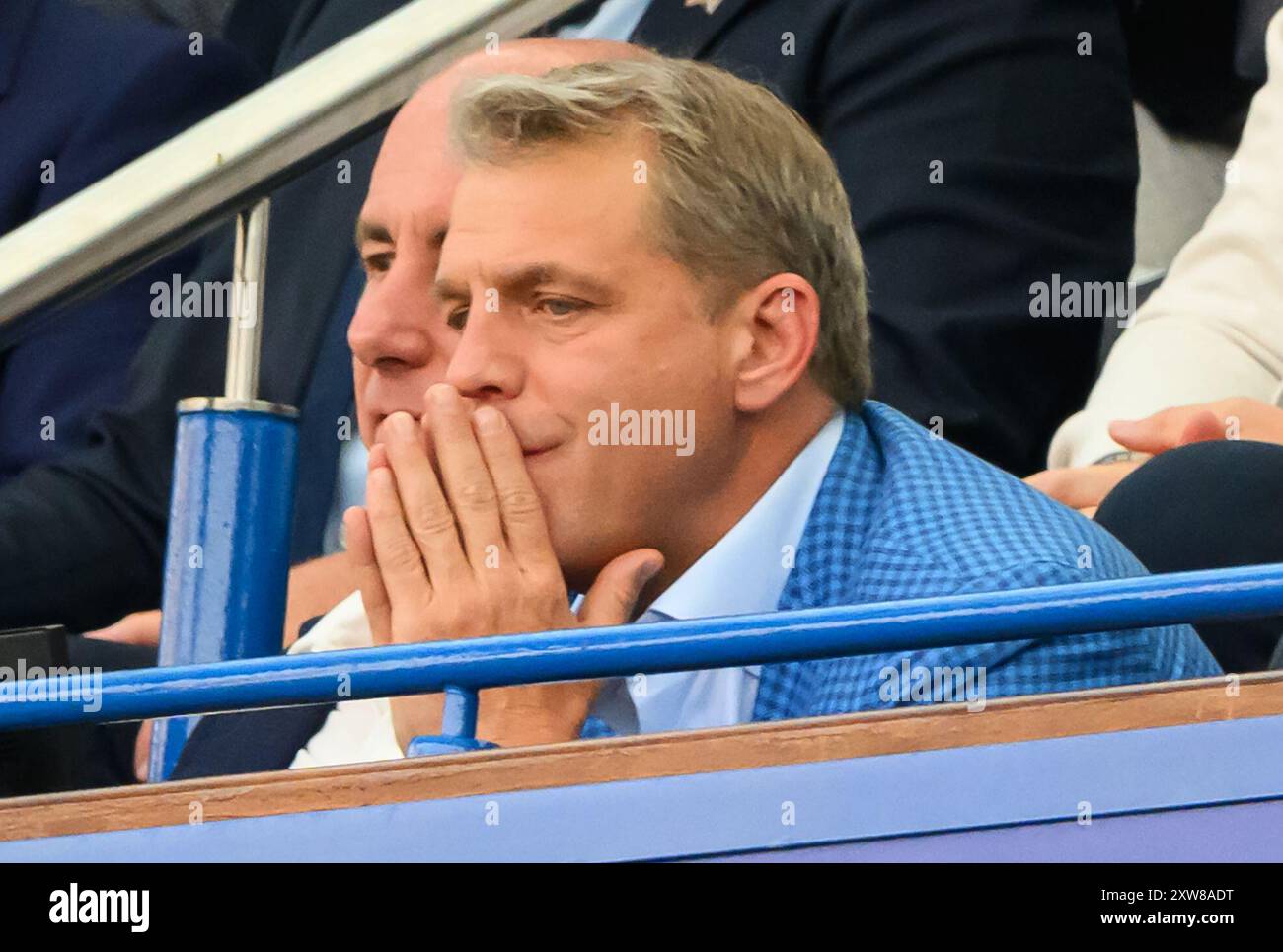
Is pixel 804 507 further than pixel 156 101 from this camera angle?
No

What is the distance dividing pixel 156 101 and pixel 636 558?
1091mm

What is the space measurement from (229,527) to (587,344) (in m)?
0.29

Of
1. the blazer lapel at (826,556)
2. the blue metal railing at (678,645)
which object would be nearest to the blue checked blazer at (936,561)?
the blazer lapel at (826,556)

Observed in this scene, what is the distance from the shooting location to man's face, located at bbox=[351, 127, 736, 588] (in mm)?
1198

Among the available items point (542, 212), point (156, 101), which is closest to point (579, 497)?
point (542, 212)

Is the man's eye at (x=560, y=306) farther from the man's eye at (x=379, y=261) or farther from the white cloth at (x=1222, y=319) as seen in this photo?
the white cloth at (x=1222, y=319)

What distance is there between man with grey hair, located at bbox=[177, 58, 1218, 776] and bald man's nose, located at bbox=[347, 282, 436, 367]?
0.10m

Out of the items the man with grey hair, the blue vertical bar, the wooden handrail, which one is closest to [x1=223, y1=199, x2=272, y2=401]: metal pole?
the blue vertical bar

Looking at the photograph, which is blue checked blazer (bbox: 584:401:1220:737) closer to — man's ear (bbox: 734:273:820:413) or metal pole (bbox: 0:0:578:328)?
man's ear (bbox: 734:273:820:413)

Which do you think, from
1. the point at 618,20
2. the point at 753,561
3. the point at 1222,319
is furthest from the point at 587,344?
the point at 618,20

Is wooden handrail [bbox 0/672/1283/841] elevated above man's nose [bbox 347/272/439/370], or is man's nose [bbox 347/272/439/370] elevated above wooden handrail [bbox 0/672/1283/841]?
man's nose [bbox 347/272/439/370]

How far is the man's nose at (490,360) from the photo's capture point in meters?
1.20

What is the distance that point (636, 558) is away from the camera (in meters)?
1.19
